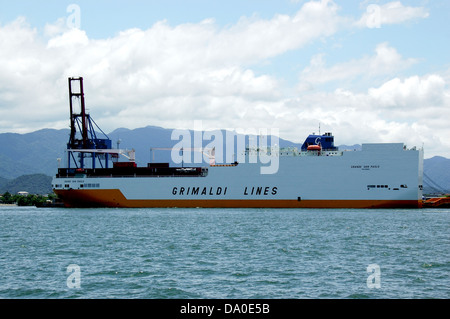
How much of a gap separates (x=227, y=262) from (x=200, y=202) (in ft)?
123

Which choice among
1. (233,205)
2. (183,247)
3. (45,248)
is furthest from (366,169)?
(45,248)

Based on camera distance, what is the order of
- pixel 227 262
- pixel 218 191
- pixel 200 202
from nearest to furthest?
pixel 227 262 → pixel 218 191 → pixel 200 202

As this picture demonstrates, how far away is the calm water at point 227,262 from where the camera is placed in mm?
15898

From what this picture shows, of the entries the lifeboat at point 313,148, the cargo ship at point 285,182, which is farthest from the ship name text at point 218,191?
the lifeboat at point 313,148

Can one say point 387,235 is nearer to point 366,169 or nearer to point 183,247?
point 183,247

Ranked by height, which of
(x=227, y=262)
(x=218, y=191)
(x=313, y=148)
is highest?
(x=313, y=148)

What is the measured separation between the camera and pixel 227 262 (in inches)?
817

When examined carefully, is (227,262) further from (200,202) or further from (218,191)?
(200,202)

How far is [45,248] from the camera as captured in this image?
25844 millimetres

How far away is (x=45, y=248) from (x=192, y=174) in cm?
3467

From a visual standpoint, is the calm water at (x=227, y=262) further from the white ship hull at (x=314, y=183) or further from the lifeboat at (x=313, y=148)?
the lifeboat at (x=313, y=148)

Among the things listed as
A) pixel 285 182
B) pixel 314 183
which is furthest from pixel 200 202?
pixel 314 183

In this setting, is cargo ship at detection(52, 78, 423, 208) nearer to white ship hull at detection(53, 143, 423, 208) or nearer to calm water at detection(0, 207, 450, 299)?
white ship hull at detection(53, 143, 423, 208)

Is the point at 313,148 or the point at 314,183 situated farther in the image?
the point at 313,148
